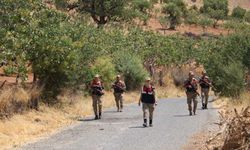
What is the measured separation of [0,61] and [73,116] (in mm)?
5837

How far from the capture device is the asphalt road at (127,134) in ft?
55.9

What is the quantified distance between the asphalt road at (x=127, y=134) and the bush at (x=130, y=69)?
1730 cm

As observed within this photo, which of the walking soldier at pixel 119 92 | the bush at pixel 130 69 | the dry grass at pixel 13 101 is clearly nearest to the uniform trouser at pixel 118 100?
the walking soldier at pixel 119 92

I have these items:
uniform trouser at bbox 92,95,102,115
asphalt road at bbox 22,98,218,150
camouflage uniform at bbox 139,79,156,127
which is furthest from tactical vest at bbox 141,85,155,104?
uniform trouser at bbox 92,95,102,115

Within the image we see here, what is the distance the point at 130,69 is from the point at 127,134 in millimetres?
25767

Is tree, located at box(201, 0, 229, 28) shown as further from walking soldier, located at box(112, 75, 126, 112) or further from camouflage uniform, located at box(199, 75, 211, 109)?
walking soldier, located at box(112, 75, 126, 112)

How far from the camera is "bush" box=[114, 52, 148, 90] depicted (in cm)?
4482

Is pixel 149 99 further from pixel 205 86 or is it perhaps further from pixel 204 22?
pixel 204 22

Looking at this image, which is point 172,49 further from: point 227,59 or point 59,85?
point 59,85

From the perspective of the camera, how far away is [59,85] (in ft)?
92.0

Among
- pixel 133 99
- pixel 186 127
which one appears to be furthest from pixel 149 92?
pixel 133 99

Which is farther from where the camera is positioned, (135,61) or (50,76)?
(135,61)

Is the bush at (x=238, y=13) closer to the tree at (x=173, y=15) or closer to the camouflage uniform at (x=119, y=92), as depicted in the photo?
the tree at (x=173, y=15)

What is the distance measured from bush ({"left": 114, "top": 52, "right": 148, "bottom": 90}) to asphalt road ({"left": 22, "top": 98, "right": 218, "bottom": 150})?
681 inches
